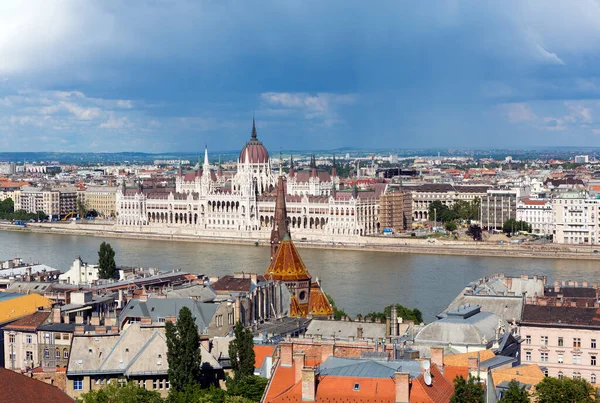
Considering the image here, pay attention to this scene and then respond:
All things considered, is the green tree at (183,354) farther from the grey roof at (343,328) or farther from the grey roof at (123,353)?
the grey roof at (343,328)

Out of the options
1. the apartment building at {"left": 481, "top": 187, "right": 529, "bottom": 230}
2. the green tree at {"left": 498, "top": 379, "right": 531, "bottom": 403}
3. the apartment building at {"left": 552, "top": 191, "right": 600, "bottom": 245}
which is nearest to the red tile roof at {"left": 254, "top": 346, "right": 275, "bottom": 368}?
the green tree at {"left": 498, "top": 379, "right": 531, "bottom": 403}

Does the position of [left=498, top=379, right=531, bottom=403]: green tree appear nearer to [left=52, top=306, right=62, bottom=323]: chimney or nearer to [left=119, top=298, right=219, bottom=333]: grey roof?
[left=119, top=298, right=219, bottom=333]: grey roof

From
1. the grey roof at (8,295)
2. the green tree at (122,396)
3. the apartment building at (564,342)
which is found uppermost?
the grey roof at (8,295)

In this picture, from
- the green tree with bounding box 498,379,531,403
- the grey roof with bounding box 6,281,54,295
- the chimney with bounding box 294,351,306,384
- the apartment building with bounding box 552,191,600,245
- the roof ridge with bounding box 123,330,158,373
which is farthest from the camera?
the apartment building with bounding box 552,191,600,245

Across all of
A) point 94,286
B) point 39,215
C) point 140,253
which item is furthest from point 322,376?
point 39,215

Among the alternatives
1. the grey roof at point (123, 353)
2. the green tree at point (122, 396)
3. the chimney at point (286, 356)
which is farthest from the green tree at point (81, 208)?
the chimney at point (286, 356)
